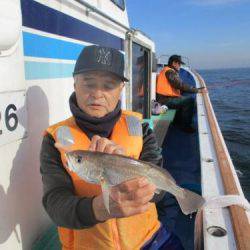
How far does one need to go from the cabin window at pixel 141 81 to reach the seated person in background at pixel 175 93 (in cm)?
166

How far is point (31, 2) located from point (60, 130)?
2.69 feet

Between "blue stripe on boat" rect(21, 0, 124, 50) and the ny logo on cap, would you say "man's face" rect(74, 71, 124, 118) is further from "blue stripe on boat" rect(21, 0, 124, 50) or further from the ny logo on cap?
"blue stripe on boat" rect(21, 0, 124, 50)

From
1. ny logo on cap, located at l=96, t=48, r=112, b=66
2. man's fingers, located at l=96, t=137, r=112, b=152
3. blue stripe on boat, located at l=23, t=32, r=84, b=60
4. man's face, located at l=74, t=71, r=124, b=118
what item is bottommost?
man's fingers, located at l=96, t=137, r=112, b=152

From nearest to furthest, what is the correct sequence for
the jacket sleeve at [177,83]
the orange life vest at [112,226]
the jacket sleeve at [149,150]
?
the orange life vest at [112,226], the jacket sleeve at [149,150], the jacket sleeve at [177,83]

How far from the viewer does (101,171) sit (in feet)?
4.77

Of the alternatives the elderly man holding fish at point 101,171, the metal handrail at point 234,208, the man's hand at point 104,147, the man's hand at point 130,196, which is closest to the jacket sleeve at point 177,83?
the metal handrail at point 234,208

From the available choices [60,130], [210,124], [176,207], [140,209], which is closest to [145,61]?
[210,124]

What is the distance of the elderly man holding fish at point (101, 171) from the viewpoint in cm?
147

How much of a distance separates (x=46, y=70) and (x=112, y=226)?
115cm

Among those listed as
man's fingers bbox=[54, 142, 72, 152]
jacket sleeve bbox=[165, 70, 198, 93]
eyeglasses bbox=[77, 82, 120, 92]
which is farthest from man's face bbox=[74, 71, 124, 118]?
jacket sleeve bbox=[165, 70, 198, 93]

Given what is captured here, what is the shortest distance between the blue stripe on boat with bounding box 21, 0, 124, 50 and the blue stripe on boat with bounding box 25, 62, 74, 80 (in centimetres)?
23

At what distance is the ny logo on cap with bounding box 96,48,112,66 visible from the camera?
78.6 inches

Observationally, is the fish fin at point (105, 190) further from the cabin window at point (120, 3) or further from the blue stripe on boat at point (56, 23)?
the cabin window at point (120, 3)

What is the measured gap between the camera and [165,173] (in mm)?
1650
